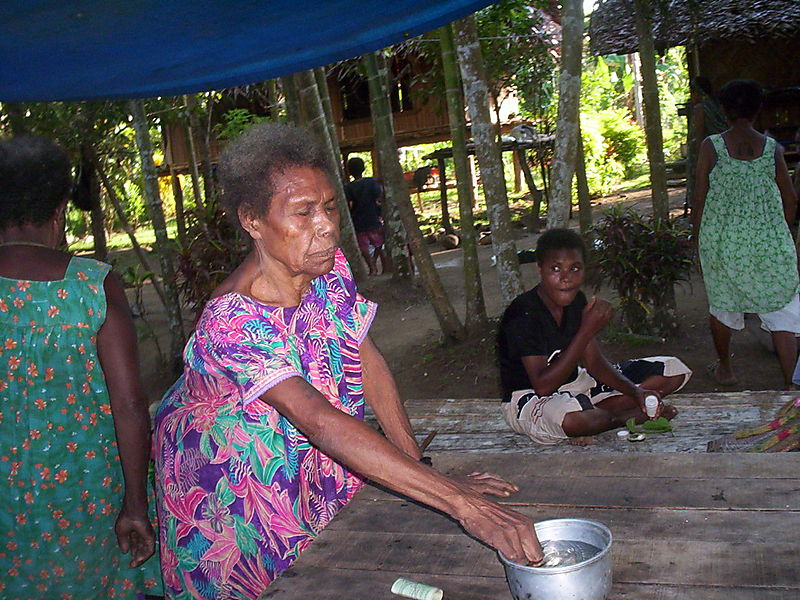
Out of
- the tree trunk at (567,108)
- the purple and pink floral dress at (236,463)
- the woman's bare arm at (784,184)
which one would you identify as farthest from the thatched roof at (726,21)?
the purple and pink floral dress at (236,463)

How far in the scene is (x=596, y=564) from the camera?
1.43 meters

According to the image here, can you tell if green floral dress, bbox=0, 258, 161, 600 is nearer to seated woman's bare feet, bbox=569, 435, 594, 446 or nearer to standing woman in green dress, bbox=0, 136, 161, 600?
standing woman in green dress, bbox=0, 136, 161, 600

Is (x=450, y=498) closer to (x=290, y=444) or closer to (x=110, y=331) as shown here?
(x=290, y=444)

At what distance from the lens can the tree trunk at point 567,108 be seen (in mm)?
5320

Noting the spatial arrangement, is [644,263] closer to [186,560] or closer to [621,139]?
[186,560]

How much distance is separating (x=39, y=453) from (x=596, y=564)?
1.56m

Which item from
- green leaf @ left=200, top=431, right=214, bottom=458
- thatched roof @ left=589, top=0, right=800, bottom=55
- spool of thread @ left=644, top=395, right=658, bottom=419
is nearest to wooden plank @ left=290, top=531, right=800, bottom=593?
green leaf @ left=200, top=431, right=214, bottom=458

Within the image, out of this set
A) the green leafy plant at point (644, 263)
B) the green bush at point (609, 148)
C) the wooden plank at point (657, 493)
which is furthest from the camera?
the green bush at point (609, 148)

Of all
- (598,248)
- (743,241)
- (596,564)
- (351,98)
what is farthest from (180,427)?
(351,98)

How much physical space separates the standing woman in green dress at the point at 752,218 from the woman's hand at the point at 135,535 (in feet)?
12.1

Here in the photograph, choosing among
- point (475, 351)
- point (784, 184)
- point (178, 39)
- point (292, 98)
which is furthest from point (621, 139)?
point (178, 39)

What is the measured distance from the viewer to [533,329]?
12.1 ft

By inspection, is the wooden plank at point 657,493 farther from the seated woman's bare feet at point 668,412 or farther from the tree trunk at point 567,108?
the tree trunk at point 567,108

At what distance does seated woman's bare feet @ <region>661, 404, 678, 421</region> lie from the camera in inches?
147
